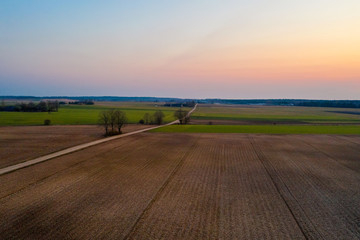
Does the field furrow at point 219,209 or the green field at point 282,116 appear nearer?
the field furrow at point 219,209

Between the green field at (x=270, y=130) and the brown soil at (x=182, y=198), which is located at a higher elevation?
the brown soil at (x=182, y=198)

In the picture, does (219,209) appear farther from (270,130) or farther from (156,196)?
(270,130)

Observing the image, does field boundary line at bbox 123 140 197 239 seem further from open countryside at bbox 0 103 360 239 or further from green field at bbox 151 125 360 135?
green field at bbox 151 125 360 135

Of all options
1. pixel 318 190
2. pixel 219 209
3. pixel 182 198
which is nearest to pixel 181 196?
pixel 182 198

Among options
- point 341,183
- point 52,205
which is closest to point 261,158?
point 341,183

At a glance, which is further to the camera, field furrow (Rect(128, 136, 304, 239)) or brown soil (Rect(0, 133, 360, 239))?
brown soil (Rect(0, 133, 360, 239))

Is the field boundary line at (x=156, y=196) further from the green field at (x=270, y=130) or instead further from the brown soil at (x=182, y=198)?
the green field at (x=270, y=130)

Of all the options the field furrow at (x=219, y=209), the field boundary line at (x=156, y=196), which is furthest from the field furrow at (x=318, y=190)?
the field boundary line at (x=156, y=196)

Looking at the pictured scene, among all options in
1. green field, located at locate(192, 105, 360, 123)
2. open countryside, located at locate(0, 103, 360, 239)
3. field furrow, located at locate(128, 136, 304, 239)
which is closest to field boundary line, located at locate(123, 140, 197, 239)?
open countryside, located at locate(0, 103, 360, 239)

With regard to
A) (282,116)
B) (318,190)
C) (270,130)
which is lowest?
(270,130)
